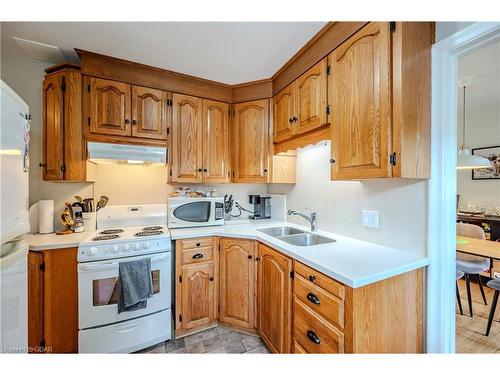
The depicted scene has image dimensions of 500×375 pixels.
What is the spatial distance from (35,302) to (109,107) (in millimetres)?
1572

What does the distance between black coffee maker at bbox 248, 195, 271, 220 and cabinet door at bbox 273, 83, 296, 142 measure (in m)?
0.80

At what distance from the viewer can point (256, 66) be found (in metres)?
1.94

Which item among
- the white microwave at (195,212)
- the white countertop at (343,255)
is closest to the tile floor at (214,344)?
the white countertop at (343,255)

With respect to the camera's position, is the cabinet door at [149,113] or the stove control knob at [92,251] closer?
the stove control knob at [92,251]

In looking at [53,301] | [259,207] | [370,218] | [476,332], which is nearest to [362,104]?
[370,218]

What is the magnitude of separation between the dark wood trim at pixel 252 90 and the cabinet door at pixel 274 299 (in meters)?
1.56

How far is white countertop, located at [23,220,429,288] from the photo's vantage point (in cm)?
101

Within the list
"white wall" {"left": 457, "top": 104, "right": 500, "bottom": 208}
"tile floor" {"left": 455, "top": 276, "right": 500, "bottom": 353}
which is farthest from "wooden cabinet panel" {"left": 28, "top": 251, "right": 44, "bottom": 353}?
"white wall" {"left": 457, "top": 104, "right": 500, "bottom": 208}

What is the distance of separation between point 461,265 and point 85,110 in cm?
404

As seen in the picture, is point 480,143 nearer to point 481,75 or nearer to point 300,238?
point 481,75

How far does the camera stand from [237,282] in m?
1.86

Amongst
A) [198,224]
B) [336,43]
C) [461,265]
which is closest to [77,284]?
[198,224]

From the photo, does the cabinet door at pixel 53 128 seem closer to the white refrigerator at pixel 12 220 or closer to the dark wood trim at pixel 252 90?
the white refrigerator at pixel 12 220

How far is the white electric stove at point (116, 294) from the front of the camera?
1.50 metres
